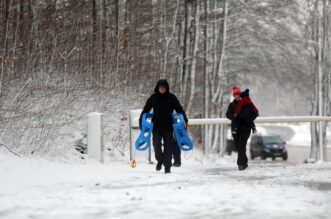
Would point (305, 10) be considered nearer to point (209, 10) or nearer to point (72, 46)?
point (209, 10)

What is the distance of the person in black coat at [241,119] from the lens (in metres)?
13.2

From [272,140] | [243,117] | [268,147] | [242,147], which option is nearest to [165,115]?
[243,117]

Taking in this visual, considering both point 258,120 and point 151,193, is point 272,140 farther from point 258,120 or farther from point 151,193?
point 151,193

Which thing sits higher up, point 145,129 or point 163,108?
point 163,108

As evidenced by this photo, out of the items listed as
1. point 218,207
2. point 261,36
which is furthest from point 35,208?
point 261,36

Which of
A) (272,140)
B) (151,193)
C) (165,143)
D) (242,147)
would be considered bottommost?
(272,140)

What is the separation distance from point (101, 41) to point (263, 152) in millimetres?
23355

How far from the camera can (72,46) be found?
1775cm

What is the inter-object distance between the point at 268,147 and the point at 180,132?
1192 inches

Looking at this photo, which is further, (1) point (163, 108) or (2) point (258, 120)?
(2) point (258, 120)

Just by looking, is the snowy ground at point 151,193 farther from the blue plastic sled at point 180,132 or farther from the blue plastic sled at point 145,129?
the blue plastic sled at point 180,132

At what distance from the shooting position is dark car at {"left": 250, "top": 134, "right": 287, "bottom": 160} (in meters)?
40.9

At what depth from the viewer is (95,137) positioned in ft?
45.8

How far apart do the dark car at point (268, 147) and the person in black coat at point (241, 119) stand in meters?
27.4
